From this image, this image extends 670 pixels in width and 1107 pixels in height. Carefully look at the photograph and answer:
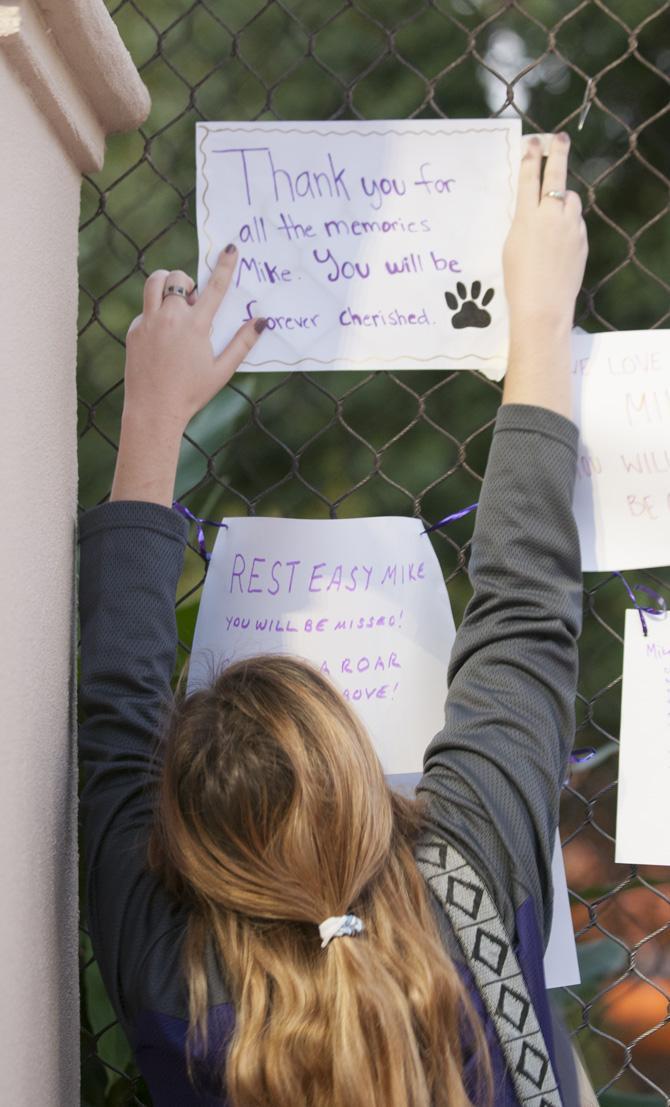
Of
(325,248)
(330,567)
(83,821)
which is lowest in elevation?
(83,821)

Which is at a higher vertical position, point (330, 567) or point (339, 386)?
point (339, 386)

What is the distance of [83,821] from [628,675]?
0.50 m

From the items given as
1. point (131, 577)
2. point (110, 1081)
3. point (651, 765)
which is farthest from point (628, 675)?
point (110, 1081)

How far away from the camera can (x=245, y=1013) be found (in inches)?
26.9

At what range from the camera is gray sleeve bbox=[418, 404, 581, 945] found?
0.78m

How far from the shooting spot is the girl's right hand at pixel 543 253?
0.94 m

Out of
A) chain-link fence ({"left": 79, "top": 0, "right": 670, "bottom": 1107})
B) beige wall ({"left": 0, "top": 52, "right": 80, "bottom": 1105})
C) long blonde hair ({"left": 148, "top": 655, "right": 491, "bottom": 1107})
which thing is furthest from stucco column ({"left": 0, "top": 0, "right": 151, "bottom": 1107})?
chain-link fence ({"left": 79, "top": 0, "right": 670, "bottom": 1107})

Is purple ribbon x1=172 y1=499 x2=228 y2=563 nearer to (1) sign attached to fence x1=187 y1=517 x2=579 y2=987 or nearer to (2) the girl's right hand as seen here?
(1) sign attached to fence x1=187 y1=517 x2=579 y2=987

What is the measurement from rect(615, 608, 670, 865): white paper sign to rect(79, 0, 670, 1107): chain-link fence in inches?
5.7

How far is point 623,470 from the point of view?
3.22 ft

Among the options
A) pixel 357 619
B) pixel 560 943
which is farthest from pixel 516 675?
pixel 560 943

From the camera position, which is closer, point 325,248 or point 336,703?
point 336,703

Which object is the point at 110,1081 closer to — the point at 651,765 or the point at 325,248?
the point at 651,765

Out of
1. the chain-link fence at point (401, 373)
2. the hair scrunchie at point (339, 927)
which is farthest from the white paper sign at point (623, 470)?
the hair scrunchie at point (339, 927)
